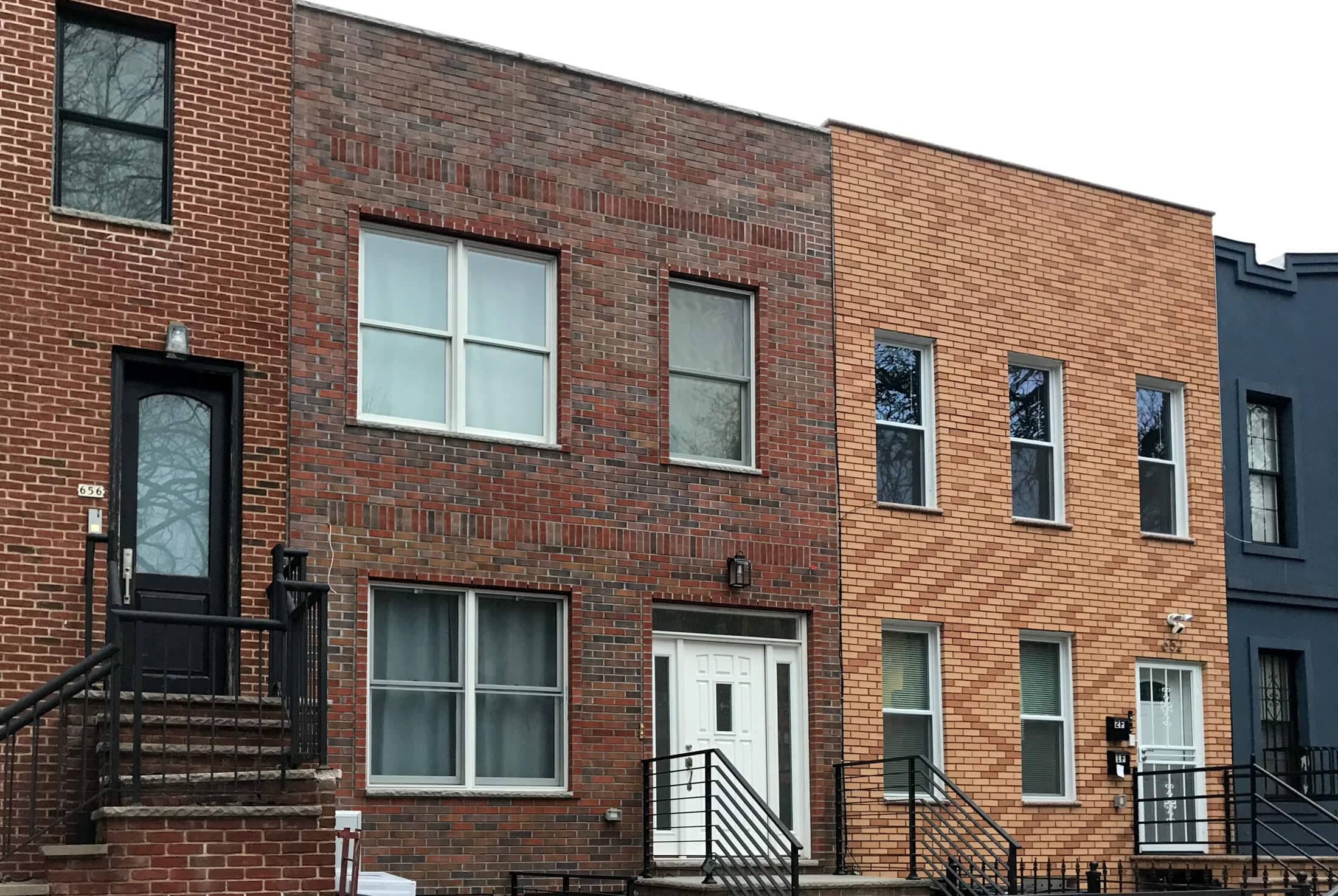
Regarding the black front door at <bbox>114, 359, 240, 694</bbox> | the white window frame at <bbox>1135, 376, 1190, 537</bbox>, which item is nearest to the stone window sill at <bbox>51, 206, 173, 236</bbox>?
the black front door at <bbox>114, 359, 240, 694</bbox>

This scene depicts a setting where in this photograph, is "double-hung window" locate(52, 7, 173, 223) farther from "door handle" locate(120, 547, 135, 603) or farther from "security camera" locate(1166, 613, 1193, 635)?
"security camera" locate(1166, 613, 1193, 635)

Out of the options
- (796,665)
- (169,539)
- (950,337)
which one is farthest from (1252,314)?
(169,539)

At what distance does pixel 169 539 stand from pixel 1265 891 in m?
10.8

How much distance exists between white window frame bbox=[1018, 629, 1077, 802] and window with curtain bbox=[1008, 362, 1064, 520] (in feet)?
4.13

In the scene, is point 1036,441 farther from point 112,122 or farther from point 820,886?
point 112,122

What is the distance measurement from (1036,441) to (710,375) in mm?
4185

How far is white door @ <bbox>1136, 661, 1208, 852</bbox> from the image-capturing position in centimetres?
1869

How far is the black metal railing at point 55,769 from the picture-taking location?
11102mm

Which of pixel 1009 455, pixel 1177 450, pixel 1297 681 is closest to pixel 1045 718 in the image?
pixel 1009 455

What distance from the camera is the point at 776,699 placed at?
16328 mm

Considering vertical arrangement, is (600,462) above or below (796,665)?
above

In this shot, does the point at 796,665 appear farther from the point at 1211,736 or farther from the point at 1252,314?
the point at 1252,314

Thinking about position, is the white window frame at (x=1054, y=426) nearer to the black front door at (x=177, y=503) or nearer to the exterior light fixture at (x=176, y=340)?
the black front door at (x=177, y=503)

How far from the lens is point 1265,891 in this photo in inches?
665
